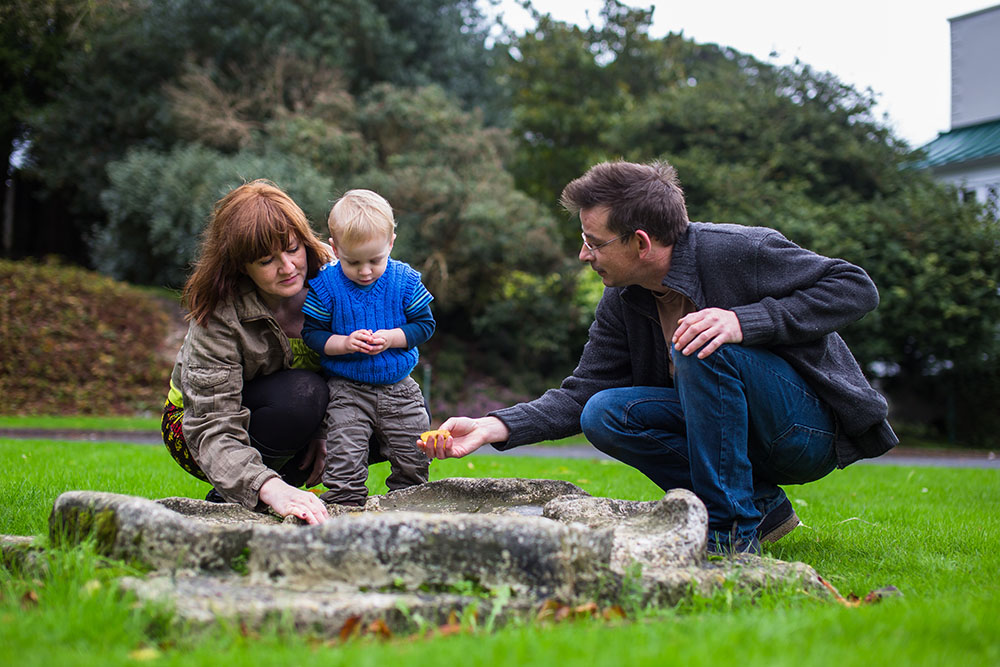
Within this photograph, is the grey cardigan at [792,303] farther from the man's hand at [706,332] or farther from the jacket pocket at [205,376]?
the jacket pocket at [205,376]

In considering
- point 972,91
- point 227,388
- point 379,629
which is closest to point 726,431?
point 379,629

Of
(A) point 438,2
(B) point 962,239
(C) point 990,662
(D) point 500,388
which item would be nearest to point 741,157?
(B) point 962,239

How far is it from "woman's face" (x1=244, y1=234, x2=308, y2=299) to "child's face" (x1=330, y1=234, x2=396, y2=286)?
197 millimetres

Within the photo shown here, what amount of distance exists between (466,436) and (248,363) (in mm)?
1019

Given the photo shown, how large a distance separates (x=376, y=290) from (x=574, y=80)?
16.8 metres

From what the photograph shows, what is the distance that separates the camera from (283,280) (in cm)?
351

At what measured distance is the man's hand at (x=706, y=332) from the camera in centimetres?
302

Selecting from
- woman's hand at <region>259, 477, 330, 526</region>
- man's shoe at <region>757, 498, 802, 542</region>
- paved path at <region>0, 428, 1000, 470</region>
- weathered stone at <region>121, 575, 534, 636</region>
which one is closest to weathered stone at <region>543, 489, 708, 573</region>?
weathered stone at <region>121, 575, 534, 636</region>

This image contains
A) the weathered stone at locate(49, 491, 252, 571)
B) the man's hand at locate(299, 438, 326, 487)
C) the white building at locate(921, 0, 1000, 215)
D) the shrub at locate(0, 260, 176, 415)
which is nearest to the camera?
the weathered stone at locate(49, 491, 252, 571)

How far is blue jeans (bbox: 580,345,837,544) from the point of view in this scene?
10.1 feet

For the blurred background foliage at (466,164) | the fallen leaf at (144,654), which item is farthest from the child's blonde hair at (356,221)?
the blurred background foliage at (466,164)

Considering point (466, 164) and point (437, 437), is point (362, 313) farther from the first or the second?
point (466, 164)

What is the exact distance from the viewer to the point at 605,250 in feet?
11.0

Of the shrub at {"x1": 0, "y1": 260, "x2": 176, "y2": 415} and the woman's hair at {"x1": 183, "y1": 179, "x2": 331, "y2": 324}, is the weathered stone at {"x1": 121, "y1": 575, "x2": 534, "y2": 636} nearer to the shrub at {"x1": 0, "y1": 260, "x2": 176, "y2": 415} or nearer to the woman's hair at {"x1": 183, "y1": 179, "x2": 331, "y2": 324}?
the woman's hair at {"x1": 183, "y1": 179, "x2": 331, "y2": 324}
